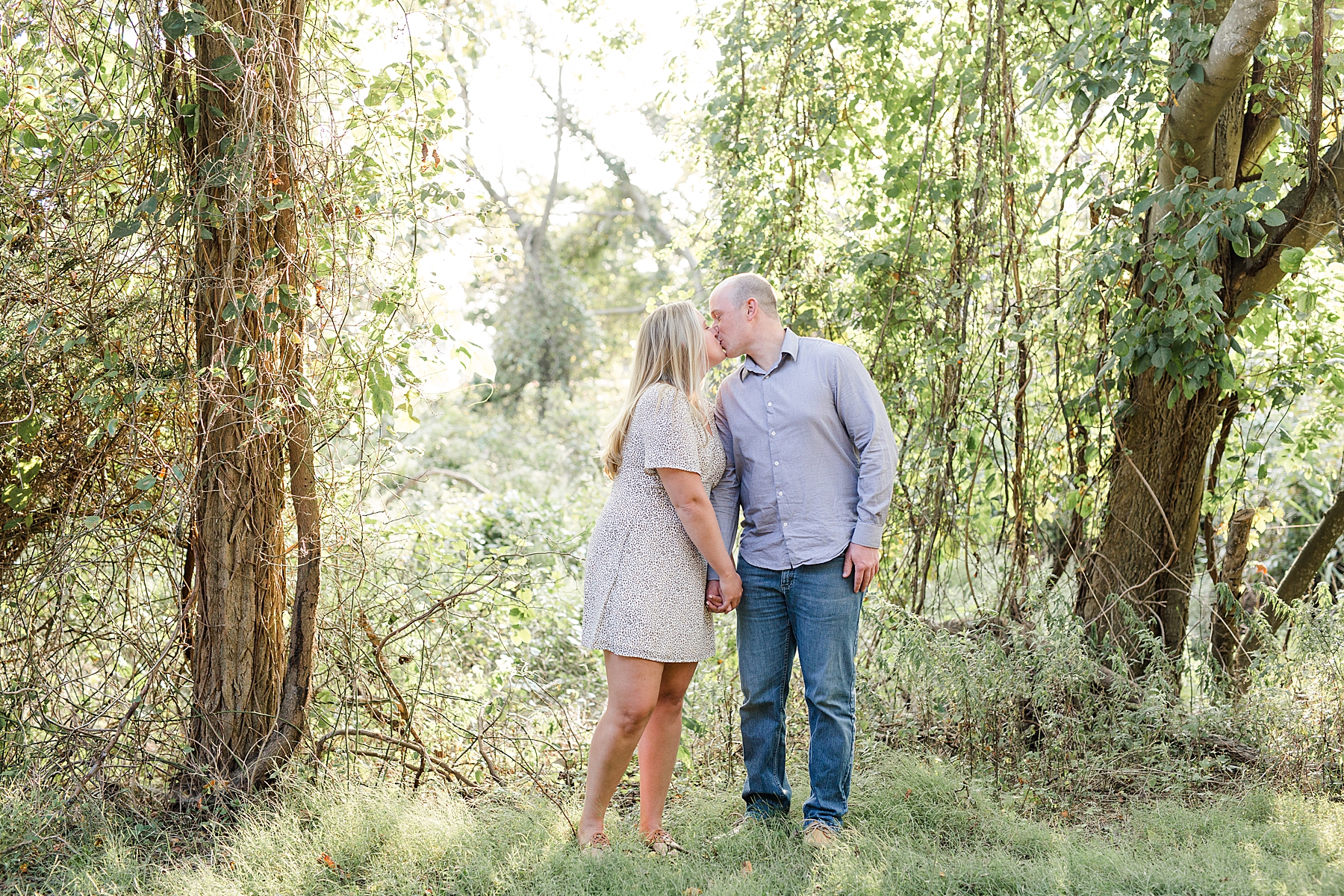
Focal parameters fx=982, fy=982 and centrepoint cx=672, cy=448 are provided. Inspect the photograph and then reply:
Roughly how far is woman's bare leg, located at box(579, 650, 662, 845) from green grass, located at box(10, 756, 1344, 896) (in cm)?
12

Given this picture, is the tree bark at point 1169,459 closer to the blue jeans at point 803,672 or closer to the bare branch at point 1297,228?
the bare branch at point 1297,228

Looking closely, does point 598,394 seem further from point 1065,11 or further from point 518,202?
point 1065,11

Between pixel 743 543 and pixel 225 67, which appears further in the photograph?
pixel 743 543

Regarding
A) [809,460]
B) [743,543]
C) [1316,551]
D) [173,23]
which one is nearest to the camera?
[173,23]

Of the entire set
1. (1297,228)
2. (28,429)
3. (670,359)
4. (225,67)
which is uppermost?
(225,67)

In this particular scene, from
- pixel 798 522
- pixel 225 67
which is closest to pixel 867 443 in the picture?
pixel 798 522

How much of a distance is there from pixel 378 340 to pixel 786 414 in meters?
1.42

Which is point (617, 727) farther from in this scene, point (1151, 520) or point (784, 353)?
point (1151, 520)

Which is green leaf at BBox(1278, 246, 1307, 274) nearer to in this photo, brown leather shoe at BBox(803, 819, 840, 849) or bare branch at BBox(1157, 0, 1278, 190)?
bare branch at BBox(1157, 0, 1278, 190)

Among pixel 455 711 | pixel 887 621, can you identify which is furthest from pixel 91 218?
pixel 887 621

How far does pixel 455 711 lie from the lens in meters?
3.91

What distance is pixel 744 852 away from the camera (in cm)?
285

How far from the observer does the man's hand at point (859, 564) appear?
116 inches

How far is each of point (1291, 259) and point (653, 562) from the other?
2469 millimetres
